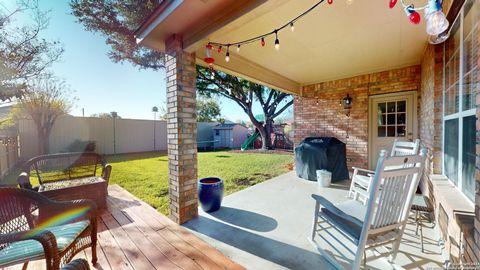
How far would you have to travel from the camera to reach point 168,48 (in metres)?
2.78

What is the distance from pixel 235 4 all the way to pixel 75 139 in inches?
415

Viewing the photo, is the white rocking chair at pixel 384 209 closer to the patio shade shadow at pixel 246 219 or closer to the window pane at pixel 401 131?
the patio shade shadow at pixel 246 219

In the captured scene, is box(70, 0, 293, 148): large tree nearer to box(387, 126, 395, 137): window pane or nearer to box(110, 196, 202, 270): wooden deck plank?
box(110, 196, 202, 270): wooden deck plank

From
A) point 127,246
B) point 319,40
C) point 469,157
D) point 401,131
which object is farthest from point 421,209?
point 401,131

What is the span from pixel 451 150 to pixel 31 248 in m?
4.17

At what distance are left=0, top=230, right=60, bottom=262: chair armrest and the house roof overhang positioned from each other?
2.32 m

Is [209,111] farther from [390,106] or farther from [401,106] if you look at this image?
[401,106]

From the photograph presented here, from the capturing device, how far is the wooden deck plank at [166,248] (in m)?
1.87

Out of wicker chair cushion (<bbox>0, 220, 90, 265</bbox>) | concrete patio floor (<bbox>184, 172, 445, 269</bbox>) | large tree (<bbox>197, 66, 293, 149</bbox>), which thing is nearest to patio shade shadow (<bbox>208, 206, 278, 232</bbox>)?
concrete patio floor (<bbox>184, 172, 445, 269</bbox>)

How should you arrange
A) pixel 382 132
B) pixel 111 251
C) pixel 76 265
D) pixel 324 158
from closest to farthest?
pixel 76 265 → pixel 111 251 → pixel 324 158 → pixel 382 132

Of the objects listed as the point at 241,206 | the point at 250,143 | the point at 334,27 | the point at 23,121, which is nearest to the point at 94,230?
the point at 241,206

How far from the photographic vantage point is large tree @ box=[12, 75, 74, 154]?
7.29 metres

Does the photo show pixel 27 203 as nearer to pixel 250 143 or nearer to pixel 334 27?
pixel 334 27

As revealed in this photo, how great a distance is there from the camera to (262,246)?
2170mm
